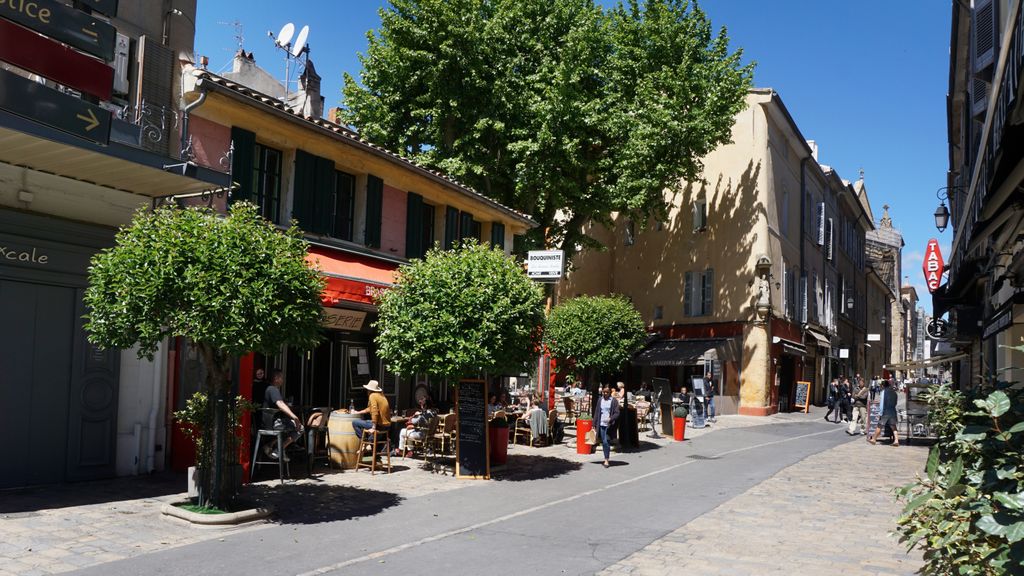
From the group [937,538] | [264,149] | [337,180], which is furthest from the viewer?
[337,180]

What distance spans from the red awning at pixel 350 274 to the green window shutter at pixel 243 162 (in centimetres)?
147

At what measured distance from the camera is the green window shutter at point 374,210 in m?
16.6

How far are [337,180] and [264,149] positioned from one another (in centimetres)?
197

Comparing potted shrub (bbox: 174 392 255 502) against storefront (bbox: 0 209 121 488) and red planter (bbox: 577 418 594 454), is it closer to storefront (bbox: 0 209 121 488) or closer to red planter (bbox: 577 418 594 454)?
storefront (bbox: 0 209 121 488)

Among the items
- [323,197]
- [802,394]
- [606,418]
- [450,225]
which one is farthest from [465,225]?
[802,394]

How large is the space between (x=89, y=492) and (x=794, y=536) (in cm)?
865

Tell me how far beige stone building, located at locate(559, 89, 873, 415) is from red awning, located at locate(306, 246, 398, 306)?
53.1 feet

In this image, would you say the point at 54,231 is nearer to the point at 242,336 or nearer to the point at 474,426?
the point at 242,336

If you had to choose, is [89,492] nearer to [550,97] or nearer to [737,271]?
[550,97]

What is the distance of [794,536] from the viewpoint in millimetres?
8977

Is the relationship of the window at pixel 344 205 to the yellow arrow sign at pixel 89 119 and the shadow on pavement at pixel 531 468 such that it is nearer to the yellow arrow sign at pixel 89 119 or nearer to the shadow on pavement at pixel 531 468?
the shadow on pavement at pixel 531 468

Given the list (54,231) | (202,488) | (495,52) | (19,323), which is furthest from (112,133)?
(495,52)

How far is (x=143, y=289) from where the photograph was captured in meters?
8.37

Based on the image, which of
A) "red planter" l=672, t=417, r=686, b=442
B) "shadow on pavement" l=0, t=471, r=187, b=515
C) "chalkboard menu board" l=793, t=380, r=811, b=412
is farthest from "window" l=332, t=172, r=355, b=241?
"chalkboard menu board" l=793, t=380, r=811, b=412
